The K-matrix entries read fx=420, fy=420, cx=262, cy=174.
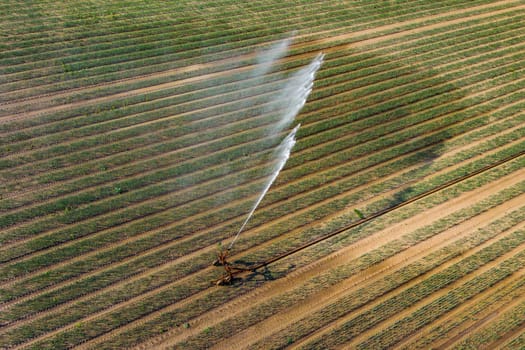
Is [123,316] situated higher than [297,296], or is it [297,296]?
[123,316]

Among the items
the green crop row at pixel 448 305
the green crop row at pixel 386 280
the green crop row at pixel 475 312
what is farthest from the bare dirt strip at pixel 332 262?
the green crop row at pixel 475 312

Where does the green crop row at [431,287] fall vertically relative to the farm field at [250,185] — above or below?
below

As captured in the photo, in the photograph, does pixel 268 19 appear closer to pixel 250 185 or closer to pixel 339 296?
pixel 250 185

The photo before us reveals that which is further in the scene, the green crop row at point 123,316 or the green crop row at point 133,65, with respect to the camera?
the green crop row at point 133,65

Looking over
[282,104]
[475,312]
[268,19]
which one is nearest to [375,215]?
[475,312]

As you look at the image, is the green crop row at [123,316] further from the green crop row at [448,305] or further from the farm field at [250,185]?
the green crop row at [448,305]

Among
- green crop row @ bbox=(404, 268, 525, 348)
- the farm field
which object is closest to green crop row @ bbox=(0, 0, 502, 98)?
the farm field

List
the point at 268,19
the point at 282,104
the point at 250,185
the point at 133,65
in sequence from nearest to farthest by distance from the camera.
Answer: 1. the point at 250,185
2. the point at 282,104
3. the point at 133,65
4. the point at 268,19

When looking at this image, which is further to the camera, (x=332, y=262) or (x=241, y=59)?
(x=241, y=59)
